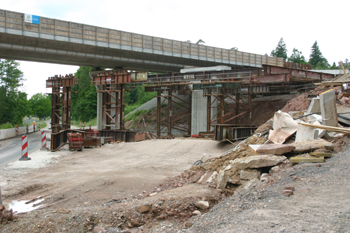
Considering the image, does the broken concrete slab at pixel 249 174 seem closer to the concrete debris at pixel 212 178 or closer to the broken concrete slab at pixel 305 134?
the concrete debris at pixel 212 178

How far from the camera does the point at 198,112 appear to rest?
1273 inches

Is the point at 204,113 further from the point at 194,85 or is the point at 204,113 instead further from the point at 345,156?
the point at 345,156

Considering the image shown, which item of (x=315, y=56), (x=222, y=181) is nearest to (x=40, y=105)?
(x=315, y=56)

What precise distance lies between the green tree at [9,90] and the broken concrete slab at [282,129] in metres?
40.5

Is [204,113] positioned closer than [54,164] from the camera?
No

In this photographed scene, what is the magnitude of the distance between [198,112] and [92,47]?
Result: 41.3 feet

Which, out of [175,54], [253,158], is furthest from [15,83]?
[253,158]

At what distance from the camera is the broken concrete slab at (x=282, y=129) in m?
10.0

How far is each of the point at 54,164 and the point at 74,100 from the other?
75.4 m

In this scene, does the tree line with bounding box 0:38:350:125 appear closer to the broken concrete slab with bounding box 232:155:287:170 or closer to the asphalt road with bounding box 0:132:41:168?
the asphalt road with bounding box 0:132:41:168

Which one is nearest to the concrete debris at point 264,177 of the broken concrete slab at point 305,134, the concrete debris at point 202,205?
the concrete debris at point 202,205

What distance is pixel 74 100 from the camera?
280 feet

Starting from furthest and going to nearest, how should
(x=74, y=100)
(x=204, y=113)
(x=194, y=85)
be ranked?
(x=74, y=100), (x=204, y=113), (x=194, y=85)

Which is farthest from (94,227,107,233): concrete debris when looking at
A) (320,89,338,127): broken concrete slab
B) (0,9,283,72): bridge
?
(0,9,283,72): bridge
